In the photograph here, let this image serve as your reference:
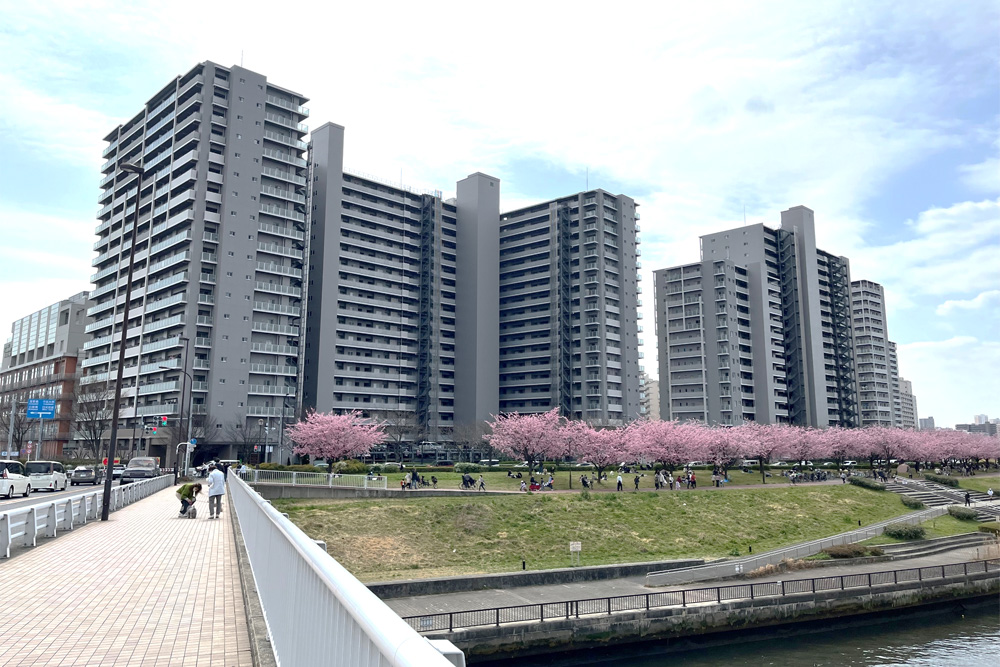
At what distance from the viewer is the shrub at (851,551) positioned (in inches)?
1506

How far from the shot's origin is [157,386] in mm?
81312

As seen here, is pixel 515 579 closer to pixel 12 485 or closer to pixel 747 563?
pixel 747 563

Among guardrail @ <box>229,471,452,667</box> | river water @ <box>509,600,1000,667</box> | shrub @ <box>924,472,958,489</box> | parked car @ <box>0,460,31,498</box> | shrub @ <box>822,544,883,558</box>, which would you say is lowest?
river water @ <box>509,600,1000,667</box>

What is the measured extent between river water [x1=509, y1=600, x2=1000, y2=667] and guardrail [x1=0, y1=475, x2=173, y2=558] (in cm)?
Result: 1485

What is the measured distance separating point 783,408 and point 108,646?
13096cm

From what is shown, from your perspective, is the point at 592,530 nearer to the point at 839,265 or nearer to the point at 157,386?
the point at 157,386

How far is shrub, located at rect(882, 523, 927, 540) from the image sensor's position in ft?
145

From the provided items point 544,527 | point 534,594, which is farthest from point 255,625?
point 544,527

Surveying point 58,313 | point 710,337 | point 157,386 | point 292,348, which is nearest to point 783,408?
point 710,337

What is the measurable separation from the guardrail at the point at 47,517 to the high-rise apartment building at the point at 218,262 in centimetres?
5546

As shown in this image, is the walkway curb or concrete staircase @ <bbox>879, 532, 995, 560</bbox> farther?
concrete staircase @ <bbox>879, 532, 995, 560</bbox>

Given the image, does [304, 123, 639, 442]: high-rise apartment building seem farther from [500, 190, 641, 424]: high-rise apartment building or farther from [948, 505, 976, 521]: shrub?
[948, 505, 976, 521]: shrub

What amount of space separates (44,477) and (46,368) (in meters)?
86.9

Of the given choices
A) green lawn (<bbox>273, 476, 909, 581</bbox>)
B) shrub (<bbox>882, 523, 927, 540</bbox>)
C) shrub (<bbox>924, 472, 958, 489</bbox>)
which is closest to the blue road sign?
green lawn (<bbox>273, 476, 909, 581</bbox>)
